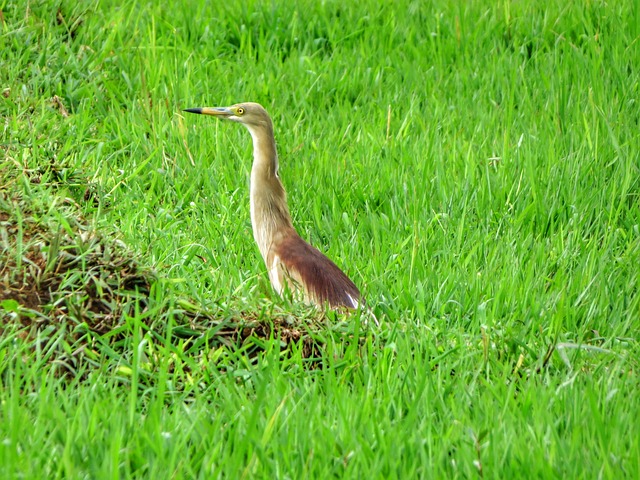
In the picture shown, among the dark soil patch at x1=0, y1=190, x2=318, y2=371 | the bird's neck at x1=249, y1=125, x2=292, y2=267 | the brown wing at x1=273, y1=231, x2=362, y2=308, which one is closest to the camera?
the dark soil patch at x1=0, y1=190, x2=318, y2=371

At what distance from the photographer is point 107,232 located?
163 inches

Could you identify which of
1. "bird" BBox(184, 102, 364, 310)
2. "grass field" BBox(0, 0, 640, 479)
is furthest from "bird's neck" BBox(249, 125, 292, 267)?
"grass field" BBox(0, 0, 640, 479)

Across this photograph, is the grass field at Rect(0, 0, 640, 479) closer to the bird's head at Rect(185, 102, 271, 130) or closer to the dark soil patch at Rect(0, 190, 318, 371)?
the dark soil patch at Rect(0, 190, 318, 371)

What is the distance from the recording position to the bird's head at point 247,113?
17.0ft

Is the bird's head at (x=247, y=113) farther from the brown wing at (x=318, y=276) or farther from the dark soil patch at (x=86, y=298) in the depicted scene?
the dark soil patch at (x=86, y=298)

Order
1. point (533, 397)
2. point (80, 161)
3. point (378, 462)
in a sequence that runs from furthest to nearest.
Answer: point (80, 161) → point (533, 397) → point (378, 462)

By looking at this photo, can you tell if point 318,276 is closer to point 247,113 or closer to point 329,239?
point 329,239

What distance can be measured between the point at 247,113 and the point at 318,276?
1.17 metres

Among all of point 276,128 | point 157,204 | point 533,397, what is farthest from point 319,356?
point 276,128

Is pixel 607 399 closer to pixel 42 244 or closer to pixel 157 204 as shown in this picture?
pixel 42 244

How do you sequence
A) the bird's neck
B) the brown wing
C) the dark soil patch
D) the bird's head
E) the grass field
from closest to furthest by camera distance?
the grass field, the dark soil patch, the brown wing, the bird's neck, the bird's head

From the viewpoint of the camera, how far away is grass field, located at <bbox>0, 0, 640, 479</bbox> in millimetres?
3084

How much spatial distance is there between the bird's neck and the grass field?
5.7 inches

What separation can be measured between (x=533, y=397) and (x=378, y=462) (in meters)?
0.67
